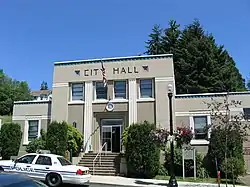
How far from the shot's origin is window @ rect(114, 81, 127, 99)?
26991 millimetres

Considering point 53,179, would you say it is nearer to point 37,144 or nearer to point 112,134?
point 37,144

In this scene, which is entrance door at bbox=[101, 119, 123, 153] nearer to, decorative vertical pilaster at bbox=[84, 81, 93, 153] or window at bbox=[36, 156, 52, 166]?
A: decorative vertical pilaster at bbox=[84, 81, 93, 153]

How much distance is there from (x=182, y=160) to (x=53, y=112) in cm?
1204

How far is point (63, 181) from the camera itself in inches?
592

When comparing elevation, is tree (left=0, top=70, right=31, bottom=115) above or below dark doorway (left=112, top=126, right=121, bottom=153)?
above

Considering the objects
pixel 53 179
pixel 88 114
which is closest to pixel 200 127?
pixel 88 114

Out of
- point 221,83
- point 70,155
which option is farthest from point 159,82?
point 221,83

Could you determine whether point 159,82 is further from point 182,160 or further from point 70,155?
point 70,155

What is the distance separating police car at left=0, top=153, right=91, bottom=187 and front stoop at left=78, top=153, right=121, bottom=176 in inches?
284

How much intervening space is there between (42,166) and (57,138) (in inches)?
351

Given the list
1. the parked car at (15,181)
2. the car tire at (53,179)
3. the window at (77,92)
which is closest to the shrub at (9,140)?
the window at (77,92)

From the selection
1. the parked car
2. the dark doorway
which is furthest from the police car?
the dark doorway

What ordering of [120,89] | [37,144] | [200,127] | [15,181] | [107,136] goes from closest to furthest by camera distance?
[15,181] < [200,127] < [37,144] < [107,136] < [120,89]

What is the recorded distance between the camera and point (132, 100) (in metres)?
26.2
